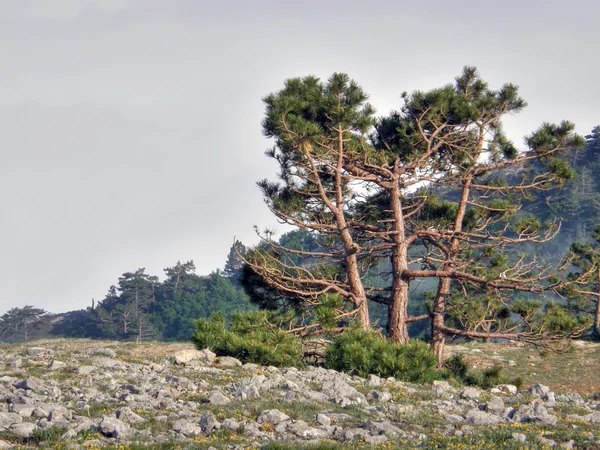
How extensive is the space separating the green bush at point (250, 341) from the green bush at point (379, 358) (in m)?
1.05

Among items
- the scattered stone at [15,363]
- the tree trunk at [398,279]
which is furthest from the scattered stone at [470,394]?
the tree trunk at [398,279]

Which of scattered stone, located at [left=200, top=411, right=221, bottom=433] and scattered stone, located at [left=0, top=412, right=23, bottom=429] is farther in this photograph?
scattered stone, located at [left=200, top=411, right=221, bottom=433]

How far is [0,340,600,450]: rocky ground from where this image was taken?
9.16 m

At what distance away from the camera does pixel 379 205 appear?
26844 mm

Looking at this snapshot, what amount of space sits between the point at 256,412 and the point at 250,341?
24.0 feet

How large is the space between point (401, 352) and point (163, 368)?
5.63 metres

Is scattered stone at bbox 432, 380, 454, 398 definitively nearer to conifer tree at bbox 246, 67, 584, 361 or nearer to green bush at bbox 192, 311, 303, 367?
green bush at bbox 192, 311, 303, 367

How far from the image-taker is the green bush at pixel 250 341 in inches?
701

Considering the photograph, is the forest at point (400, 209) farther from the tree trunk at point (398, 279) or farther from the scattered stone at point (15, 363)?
the scattered stone at point (15, 363)

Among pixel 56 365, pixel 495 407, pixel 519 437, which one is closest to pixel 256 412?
pixel 519 437

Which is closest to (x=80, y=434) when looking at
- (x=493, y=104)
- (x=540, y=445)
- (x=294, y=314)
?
(x=540, y=445)

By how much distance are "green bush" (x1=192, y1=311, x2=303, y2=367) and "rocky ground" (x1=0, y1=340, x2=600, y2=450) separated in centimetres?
256

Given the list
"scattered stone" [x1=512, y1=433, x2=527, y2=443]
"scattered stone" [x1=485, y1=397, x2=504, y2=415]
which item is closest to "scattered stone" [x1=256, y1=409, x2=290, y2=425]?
"scattered stone" [x1=512, y1=433, x2=527, y2=443]

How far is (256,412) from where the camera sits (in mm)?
10664
